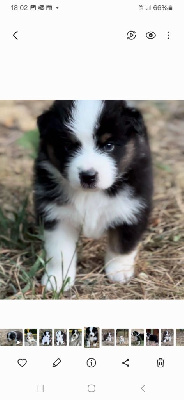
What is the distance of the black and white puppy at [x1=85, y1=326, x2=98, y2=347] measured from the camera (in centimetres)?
181

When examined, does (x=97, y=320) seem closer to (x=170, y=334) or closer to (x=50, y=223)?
(x=170, y=334)

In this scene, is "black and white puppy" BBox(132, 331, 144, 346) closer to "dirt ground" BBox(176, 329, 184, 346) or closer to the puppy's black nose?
"dirt ground" BBox(176, 329, 184, 346)

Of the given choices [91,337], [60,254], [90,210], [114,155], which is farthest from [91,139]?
[91,337]

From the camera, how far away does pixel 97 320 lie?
6.00 feet

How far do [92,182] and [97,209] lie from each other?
26cm

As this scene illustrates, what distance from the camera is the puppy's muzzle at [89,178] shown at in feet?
6.45
